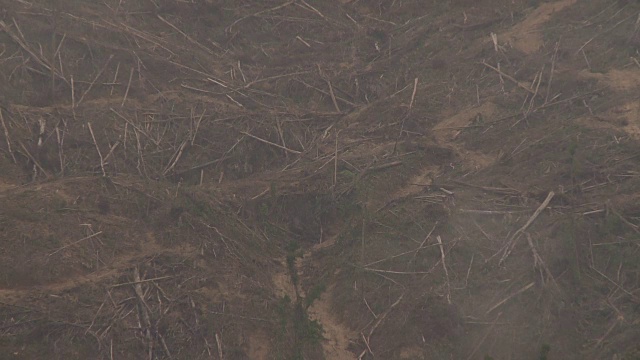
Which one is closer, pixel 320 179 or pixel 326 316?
pixel 326 316

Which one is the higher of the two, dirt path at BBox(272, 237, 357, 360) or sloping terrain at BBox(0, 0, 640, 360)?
sloping terrain at BBox(0, 0, 640, 360)

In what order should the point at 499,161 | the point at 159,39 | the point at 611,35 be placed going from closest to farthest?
the point at 499,161
the point at 611,35
the point at 159,39

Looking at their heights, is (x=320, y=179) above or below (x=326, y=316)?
above

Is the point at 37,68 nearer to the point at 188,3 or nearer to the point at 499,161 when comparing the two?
the point at 188,3

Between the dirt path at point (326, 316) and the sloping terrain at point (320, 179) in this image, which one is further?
the dirt path at point (326, 316)

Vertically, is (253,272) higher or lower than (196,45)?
lower

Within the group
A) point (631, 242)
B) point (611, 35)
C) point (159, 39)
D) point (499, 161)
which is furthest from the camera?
point (159, 39)

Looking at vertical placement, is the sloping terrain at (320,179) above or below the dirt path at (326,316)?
above

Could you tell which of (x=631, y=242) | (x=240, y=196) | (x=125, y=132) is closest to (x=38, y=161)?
(x=125, y=132)
